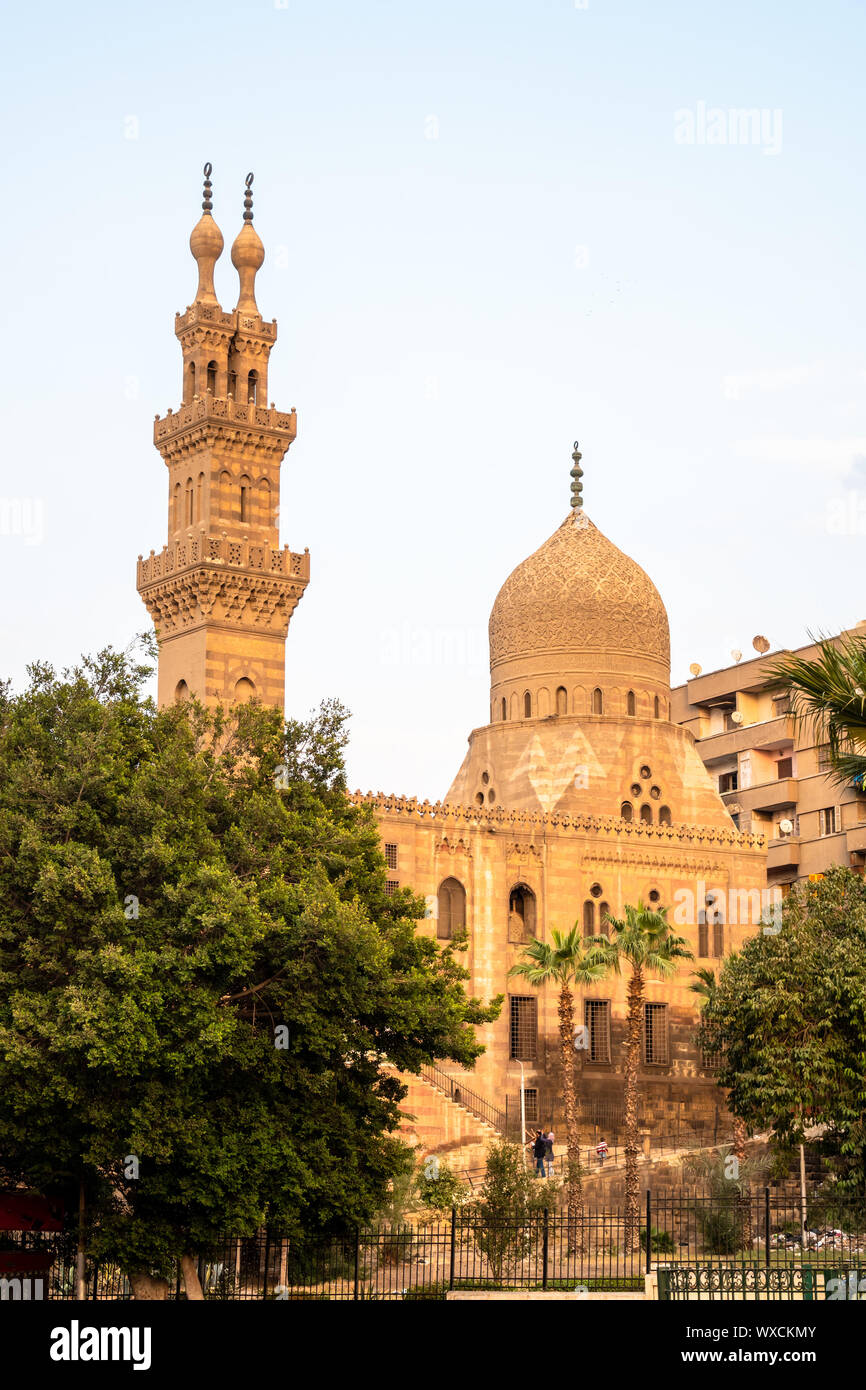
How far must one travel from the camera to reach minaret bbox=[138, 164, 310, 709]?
4741 cm

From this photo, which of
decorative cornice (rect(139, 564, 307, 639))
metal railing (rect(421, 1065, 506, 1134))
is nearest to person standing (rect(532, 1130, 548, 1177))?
metal railing (rect(421, 1065, 506, 1134))

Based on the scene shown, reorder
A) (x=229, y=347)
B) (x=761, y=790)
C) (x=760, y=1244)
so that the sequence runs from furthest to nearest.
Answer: (x=761, y=790) → (x=229, y=347) → (x=760, y=1244)

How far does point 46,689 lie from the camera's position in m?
31.9

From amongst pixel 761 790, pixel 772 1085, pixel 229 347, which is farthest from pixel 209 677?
pixel 761 790

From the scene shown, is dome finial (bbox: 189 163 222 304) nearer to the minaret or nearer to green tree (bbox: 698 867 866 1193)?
the minaret

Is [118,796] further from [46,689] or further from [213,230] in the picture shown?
[213,230]

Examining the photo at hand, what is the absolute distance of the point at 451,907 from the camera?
51.3 metres

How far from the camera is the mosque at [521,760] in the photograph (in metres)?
48.0

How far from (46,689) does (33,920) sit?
4030mm

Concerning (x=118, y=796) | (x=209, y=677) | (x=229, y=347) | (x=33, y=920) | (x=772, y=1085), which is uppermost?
(x=229, y=347)

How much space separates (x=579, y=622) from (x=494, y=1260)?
97.0 feet

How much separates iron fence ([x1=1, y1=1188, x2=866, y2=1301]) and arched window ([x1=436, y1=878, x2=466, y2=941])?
50.0 ft

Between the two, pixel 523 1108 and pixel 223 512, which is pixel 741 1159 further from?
pixel 223 512
